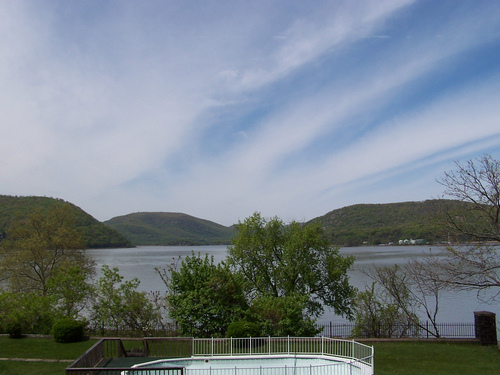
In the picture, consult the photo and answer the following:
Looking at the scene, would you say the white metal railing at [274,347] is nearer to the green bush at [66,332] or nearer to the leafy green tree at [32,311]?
the green bush at [66,332]

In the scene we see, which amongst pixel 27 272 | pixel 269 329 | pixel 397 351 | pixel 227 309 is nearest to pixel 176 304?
pixel 227 309

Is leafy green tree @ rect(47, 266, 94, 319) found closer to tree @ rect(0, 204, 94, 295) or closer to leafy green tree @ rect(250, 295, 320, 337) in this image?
tree @ rect(0, 204, 94, 295)

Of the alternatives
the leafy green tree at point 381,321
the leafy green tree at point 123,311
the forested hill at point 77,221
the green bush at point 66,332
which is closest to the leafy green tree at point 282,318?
the leafy green tree at point 381,321

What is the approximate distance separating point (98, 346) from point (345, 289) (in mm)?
15403

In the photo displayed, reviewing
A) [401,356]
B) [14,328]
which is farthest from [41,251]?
[401,356]

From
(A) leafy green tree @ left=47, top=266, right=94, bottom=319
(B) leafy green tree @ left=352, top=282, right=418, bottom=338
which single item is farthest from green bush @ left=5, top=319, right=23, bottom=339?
(B) leafy green tree @ left=352, top=282, right=418, bottom=338

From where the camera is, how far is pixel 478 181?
1738 centimetres

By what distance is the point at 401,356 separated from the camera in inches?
669

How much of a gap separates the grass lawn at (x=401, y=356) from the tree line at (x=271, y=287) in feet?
8.61

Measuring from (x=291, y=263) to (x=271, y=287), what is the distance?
2.26 meters

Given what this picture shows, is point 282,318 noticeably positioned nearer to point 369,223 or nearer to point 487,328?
point 487,328

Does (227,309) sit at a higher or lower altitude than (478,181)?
lower

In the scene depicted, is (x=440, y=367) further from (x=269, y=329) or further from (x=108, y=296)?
(x=108, y=296)

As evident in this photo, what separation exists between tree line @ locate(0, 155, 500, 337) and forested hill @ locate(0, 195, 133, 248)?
42745mm
